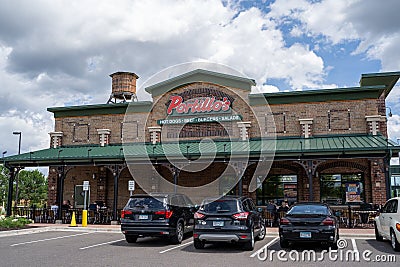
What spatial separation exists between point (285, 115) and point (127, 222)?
539 inches

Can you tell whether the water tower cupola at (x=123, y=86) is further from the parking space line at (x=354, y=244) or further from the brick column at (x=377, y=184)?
the parking space line at (x=354, y=244)

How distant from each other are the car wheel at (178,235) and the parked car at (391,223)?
21.1 feet

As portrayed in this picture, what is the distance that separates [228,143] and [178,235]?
1036cm

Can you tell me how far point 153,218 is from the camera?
12852mm

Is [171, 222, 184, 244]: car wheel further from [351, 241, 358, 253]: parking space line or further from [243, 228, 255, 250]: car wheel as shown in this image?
[351, 241, 358, 253]: parking space line

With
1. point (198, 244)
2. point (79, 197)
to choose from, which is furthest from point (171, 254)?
point (79, 197)

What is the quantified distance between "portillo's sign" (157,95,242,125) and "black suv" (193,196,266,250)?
A: 12.9 m

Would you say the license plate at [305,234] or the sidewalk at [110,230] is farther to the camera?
the sidewalk at [110,230]

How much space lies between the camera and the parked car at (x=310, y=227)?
11227 millimetres

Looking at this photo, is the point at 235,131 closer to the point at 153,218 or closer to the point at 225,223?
the point at 153,218

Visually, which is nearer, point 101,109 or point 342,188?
point 342,188

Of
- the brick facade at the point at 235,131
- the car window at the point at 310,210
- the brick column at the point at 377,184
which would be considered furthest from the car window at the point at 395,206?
the brick column at the point at 377,184

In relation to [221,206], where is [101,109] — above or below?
above

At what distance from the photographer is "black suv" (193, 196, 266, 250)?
11344 mm
